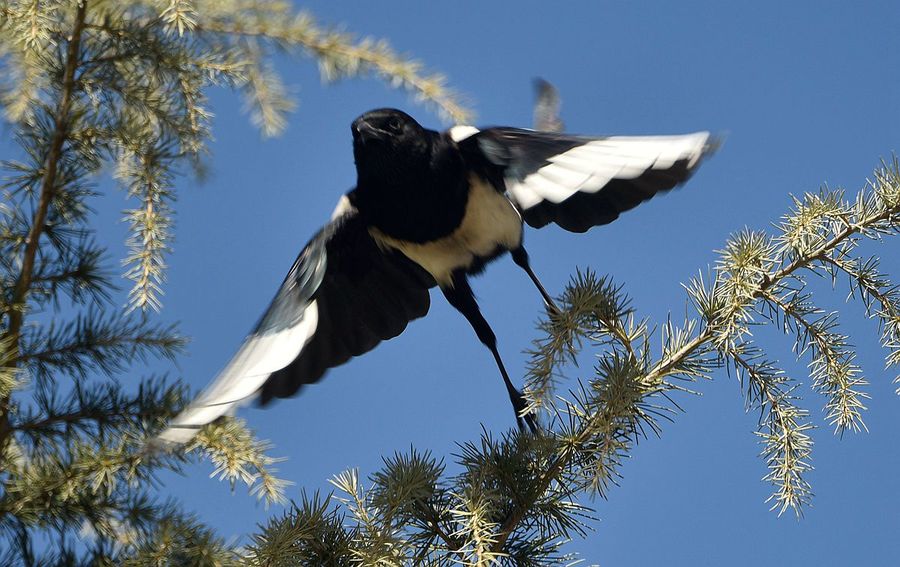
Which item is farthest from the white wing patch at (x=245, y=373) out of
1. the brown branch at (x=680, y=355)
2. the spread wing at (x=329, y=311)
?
the brown branch at (x=680, y=355)

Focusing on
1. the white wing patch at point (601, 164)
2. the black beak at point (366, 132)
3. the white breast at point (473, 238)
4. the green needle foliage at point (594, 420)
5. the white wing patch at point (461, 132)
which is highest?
the black beak at point (366, 132)

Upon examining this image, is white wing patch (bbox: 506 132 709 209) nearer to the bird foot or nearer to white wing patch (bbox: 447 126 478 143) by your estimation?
white wing patch (bbox: 447 126 478 143)

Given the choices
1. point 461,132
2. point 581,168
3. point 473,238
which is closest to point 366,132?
point 461,132

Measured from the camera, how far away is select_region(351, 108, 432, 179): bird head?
2.14m

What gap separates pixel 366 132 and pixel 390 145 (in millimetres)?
63

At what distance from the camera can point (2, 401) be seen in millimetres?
1549

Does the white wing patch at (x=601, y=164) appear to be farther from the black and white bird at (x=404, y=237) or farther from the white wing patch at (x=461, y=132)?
the white wing patch at (x=461, y=132)

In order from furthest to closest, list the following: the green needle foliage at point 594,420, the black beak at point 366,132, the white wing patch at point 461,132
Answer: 1. the black beak at point 366,132
2. the white wing patch at point 461,132
3. the green needle foliage at point 594,420

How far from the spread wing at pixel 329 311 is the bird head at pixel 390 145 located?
0.13 meters

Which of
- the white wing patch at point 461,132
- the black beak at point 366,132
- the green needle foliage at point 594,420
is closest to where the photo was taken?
the green needle foliage at point 594,420

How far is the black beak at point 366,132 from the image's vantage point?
84.2 inches

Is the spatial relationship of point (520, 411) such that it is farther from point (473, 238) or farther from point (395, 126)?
point (395, 126)

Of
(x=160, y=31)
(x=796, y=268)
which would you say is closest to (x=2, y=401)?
(x=160, y=31)

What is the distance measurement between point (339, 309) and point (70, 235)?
2.15 feet
